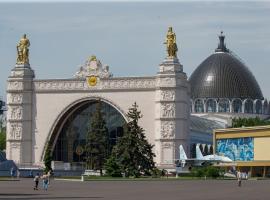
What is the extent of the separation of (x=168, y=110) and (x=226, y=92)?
143 ft

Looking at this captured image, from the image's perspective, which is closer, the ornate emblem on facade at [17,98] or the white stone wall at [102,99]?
the white stone wall at [102,99]

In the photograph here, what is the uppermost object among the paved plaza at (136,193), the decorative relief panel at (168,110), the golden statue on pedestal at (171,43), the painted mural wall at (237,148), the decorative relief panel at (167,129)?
the golden statue on pedestal at (171,43)

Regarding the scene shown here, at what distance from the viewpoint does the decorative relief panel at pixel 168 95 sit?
288ft

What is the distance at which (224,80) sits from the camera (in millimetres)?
131000

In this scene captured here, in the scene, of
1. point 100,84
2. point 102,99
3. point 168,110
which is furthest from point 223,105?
point 168,110

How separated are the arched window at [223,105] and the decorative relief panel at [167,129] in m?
43.8

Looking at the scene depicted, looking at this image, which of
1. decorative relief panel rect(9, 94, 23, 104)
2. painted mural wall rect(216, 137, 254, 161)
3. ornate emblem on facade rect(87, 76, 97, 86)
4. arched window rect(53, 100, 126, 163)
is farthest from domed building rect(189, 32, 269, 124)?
decorative relief panel rect(9, 94, 23, 104)

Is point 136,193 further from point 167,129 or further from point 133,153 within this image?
point 167,129

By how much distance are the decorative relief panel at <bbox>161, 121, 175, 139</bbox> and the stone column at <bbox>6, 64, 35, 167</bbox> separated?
54.1 feet

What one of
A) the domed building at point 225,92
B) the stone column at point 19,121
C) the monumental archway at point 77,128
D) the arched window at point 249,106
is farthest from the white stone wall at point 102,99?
the arched window at point 249,106

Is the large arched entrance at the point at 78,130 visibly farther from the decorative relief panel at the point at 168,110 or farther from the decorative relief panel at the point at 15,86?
the decorative relief panel at the point at 168,110

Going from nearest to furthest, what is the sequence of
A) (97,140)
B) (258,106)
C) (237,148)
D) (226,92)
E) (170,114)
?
1. (97,140)
2. (170,114)
3. (237,148)
4. (226,92)
5. (258,106)

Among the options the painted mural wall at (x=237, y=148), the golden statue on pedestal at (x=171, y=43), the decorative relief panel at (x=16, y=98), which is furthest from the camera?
the decorative relief panel at (x=16, y=98)

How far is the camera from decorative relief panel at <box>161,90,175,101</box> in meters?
→ 87.8
